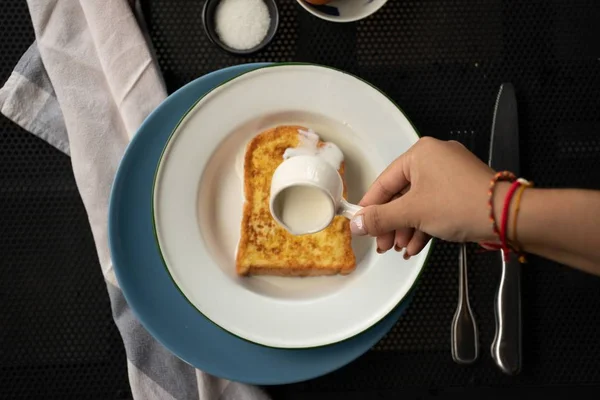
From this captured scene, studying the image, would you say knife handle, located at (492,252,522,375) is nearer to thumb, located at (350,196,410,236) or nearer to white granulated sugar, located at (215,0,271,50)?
thumb, located at (350,196,410,236)

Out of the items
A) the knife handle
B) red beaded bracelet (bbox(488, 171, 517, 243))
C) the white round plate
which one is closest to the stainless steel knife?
the knife handle

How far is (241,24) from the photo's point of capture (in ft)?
3.33

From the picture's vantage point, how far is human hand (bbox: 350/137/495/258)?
29.1 inches

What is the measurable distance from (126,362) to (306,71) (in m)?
0.61

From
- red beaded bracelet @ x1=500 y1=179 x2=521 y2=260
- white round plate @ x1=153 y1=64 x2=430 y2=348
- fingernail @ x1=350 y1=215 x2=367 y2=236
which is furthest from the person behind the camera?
white round plate @ x1=153 y1=64 x2=430 y2=348

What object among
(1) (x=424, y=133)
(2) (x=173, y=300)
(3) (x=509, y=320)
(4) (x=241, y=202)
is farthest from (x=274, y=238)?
(3) (x=509, y=320)

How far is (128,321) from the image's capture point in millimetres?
1018

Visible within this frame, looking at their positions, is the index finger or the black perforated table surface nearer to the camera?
the index finger

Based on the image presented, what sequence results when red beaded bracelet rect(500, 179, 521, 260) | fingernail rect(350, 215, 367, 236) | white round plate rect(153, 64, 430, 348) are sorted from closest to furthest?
red beaded bracelet rect(500, 179, 521, 260), fingernail rect(350, 215, 367, 236), white round plate rect(153, 64, 430, 348)

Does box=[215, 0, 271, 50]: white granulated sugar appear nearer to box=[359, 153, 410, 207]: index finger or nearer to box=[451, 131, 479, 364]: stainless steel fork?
box=[359, 153, 410, 207]: index finger

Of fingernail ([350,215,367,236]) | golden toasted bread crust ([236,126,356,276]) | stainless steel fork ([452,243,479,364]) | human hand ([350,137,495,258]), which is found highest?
human hand ([350,137,495,258])

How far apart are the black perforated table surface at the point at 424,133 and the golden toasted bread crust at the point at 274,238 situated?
16cm

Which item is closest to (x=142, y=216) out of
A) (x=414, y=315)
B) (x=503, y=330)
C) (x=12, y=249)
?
(x=12, y=249)

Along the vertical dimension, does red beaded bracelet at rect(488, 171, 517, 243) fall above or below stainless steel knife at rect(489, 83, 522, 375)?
above
